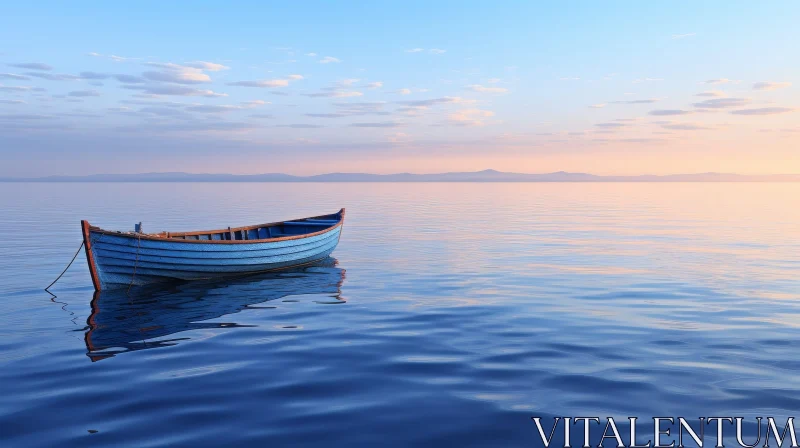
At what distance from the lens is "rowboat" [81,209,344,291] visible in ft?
63.7

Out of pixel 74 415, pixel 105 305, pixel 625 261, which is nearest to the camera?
pixel 74 415

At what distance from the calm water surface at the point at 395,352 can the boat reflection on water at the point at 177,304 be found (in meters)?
0.10

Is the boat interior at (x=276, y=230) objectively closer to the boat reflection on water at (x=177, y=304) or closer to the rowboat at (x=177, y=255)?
the rowboat at (x=177, y=255)

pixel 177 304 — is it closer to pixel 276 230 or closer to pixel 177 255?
pixel 177 255

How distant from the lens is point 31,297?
19.0m

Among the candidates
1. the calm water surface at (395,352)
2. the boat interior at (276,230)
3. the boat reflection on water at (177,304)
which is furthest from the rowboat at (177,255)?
the calm water surface at (395,352)


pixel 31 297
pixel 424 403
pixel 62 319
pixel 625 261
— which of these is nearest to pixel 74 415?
pixel 424 403

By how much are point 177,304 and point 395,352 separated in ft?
28.2

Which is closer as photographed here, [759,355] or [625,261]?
[759,355]

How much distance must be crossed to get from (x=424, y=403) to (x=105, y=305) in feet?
40.7

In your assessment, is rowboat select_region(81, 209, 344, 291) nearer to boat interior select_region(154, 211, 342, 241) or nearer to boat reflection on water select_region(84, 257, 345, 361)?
boat interior select_region(154, 211, 342, 241)

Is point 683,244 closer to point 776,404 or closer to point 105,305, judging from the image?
point 776,404

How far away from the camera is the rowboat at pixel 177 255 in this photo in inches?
764

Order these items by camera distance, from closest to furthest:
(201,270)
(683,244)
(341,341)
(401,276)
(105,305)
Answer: (341,341)
(105,305)
(201,270)
(401,276)
(683,244)
